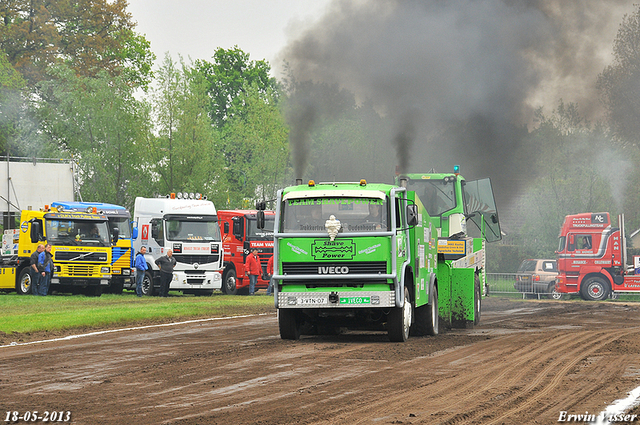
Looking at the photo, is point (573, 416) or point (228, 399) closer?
point (573, 416)

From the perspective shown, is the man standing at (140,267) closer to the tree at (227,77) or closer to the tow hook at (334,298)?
the tow hook at (334,298)

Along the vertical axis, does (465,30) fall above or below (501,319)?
above

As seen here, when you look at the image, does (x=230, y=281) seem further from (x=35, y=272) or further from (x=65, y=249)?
(x=35, y=272)

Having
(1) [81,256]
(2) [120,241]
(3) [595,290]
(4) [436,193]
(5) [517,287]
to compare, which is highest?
(4) [436,193]

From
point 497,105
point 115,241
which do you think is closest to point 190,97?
point 115,241

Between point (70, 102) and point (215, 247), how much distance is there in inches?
551

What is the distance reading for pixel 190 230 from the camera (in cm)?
3275

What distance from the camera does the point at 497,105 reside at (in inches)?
1240

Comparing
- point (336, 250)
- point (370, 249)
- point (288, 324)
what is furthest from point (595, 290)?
point (336, 250)

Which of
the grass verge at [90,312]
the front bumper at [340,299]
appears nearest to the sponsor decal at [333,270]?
the front bumper at [340,299]

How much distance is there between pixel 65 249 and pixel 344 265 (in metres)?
18.7

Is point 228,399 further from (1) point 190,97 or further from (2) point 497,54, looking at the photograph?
(1) point 190,97

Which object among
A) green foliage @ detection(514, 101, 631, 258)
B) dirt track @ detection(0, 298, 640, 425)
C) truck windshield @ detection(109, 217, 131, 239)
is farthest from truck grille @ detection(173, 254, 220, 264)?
green foliage @ detection(514, 101, 631, 258)

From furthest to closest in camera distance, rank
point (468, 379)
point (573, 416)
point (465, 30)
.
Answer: point (465, 30) → point (468, 379) → point (573, 416)
